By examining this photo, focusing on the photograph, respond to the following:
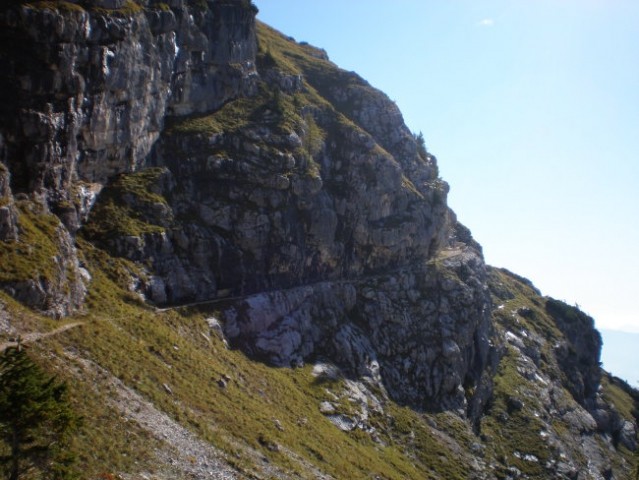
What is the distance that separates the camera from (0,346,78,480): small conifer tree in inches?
1169

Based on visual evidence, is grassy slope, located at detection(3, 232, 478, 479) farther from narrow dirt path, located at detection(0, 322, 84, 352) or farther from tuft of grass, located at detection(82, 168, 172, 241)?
tuft of grass, located at detection(82, 168, 172, 241)

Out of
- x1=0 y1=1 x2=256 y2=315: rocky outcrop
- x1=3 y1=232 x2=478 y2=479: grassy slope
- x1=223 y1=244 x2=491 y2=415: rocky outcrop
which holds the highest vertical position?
x1=0 y1=1 x2=256 y2=315: rocky outcrop

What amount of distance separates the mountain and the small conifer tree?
3.25 m

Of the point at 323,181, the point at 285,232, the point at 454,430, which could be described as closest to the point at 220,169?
the point at 285,232

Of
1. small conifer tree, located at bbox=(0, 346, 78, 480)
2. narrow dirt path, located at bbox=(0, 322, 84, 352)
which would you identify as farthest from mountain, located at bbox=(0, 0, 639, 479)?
small conifer tree, located at bbox=(0, 346, 78, 480)

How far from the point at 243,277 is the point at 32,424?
189ft

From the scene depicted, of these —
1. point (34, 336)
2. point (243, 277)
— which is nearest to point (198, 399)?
point (34, 336)

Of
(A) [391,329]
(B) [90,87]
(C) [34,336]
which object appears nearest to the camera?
(C) [34,336]

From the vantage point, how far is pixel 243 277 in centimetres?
8750

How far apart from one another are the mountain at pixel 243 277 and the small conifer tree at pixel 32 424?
3.25 meters

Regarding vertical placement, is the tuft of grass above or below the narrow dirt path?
above

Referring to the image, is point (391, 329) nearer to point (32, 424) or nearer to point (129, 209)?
point (129, 209)

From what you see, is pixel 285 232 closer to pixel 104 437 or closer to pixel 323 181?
pixel 323 181

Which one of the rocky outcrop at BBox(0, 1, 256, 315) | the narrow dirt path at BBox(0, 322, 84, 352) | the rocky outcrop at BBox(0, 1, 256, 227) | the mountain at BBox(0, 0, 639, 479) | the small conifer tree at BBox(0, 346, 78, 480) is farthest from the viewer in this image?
the rocky outcrop at BBox(0, 1, 256, 227)
